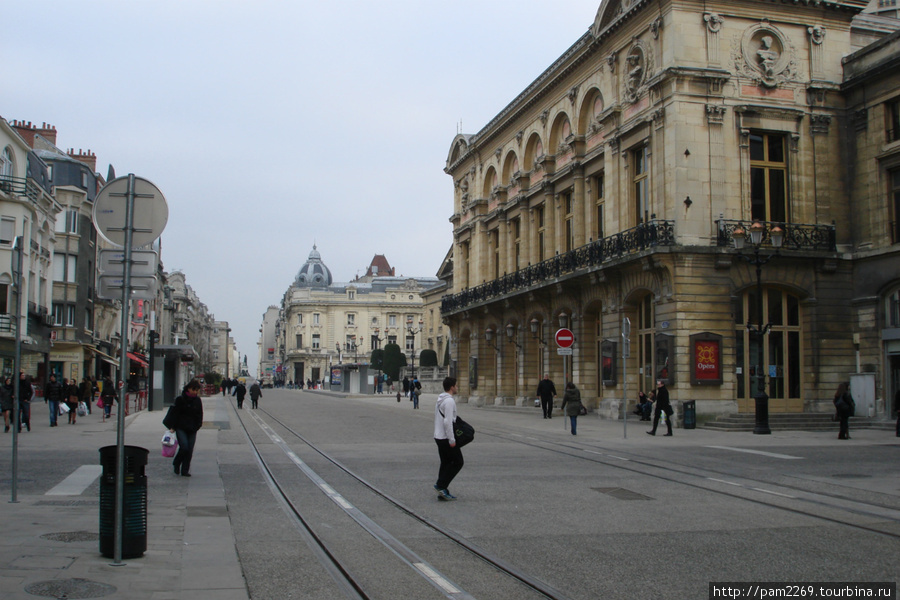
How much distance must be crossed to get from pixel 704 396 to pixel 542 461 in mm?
12498

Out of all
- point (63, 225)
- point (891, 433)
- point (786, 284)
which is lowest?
point (891, 433)

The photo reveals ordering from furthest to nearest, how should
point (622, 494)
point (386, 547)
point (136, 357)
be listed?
1. point (136, 357)
2. point (622, 494)
3. point (386, 547)

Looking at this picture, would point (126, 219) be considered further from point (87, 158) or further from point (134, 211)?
point (87, 158)

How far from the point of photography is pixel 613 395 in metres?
33.5

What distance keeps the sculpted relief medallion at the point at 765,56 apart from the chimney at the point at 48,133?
46817 mm

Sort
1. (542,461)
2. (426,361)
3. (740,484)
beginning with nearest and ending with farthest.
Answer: (740,484) → (542,461) → (426,361)

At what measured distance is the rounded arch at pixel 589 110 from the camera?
3656 centimetres

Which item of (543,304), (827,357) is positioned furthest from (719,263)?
(543,304)

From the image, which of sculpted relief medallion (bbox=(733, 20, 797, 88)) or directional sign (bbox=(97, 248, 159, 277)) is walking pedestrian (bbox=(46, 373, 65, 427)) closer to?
directional sign (bbox=(97, 248, 159, 277))

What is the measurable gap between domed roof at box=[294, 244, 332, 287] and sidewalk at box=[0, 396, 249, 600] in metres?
165

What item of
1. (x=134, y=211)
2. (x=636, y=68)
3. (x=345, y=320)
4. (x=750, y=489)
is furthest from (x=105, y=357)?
(x=345, y=320)

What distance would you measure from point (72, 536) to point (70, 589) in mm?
2514

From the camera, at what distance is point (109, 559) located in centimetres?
793

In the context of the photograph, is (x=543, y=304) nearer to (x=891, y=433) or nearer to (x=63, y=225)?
(x=891, y=433)
